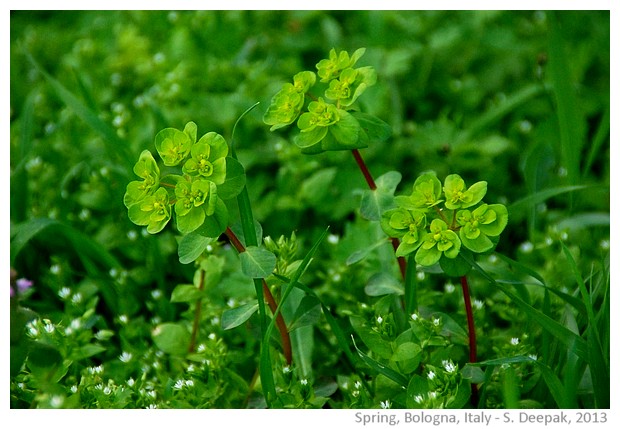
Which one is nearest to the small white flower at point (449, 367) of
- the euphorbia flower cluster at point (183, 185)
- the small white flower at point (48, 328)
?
the euphorbia flower cluster at point (183, 185)

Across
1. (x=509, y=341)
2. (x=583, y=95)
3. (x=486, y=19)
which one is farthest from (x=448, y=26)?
(x=509, y=341)

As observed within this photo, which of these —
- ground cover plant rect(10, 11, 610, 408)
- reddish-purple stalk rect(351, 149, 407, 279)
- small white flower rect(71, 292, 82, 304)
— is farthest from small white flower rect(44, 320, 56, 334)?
reddish-purple stalk rect(351, 149, 407, 279)

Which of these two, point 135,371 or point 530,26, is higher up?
Answer: point 530,26

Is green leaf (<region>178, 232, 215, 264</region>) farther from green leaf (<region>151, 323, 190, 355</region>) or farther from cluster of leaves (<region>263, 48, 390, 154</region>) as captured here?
green leaf (<region>151, 323, 190, 355</region>)

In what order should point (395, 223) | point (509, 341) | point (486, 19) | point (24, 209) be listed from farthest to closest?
point (486, 19) < point (24, 209) < point (509, 341) < point (395, 223)

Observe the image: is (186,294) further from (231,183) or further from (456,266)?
(456,266)
